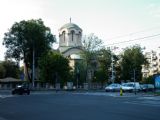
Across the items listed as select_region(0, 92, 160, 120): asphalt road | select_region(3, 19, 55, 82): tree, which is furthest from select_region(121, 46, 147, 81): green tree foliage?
select_region(0, 92, 160, 120): asphalt road

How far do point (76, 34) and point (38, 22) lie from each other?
23.4 m

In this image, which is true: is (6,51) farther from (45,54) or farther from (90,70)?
(90,70)

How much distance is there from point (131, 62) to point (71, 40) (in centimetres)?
2028

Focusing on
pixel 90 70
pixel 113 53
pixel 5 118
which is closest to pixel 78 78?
pixel 90 70

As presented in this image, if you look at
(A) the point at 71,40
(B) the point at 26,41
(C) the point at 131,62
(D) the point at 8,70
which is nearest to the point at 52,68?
(B) the point at 26,41

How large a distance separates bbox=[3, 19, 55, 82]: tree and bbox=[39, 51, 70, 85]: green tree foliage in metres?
3.88

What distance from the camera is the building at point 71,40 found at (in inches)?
4397

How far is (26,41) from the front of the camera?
287 feet

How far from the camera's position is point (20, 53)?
88188mm

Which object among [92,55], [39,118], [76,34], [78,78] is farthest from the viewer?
[76,34]

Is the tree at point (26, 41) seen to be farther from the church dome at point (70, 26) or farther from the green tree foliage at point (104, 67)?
the church dome at point (70, 26)

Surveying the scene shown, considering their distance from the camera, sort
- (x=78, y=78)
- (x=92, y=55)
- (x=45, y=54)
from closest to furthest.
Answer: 1. (x=45, y=54)
2. (x=92, y=55)
3. (x=78, y=78)

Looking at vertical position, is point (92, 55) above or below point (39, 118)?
above

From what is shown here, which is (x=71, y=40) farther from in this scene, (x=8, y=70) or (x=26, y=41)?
(x=26, y=41)
